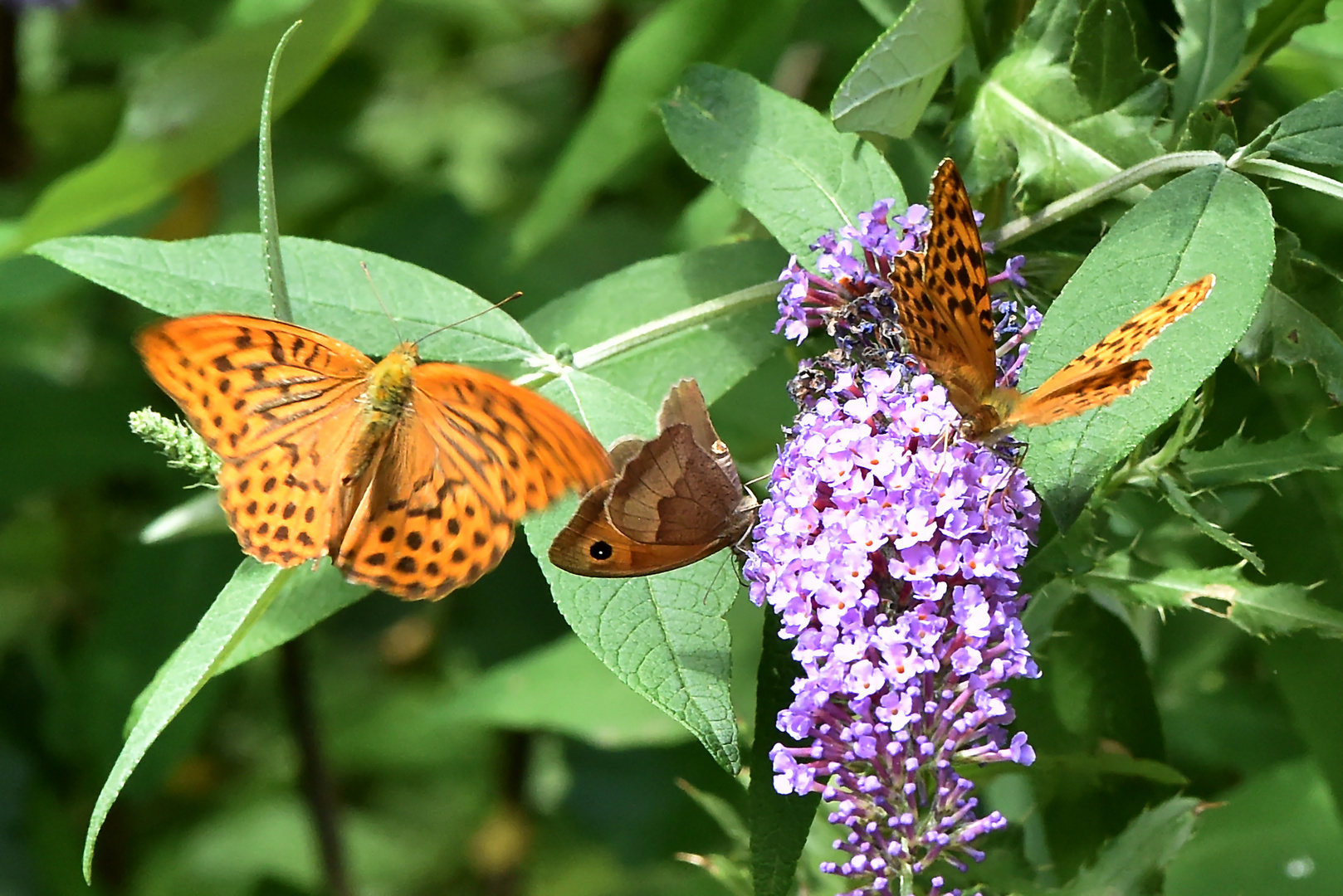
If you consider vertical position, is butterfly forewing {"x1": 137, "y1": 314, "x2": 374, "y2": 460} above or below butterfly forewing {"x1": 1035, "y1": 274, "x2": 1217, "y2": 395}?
below

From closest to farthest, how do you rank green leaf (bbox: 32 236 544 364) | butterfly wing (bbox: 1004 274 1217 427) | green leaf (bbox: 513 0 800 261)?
butterfly wing (bbox: 1004 274 1217 427)
green leaf (bbox: 32 236 544 364)
green leaf (bbox: 513 0 800 261)

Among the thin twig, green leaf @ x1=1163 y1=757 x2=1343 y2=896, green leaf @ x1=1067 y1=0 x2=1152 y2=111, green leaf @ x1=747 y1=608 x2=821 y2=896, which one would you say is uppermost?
green leaf @ x1=1067 y1=0 x2=1152 y2=111

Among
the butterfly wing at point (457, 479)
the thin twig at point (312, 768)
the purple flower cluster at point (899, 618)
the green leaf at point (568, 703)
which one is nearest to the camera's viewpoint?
the purple flower cluster at point (899, 618)

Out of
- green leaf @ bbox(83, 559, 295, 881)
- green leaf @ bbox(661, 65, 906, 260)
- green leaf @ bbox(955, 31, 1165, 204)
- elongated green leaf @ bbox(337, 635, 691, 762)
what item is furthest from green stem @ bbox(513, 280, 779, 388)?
elongated green leaf @ bbox(337, 635, 691, 762)

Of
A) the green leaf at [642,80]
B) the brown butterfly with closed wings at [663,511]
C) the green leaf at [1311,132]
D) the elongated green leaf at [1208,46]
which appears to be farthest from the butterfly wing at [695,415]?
the green leaf at [642,80]

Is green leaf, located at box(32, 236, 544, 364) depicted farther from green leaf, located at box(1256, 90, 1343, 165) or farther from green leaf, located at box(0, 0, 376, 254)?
green leaf, located at box(1256, 90, 1343, 165)

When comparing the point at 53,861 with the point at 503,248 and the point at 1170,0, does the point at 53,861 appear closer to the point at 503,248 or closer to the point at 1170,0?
the point at 503,248

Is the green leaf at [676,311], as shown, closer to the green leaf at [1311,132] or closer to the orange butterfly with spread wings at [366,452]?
the orange butterfly with spread wings at [366,452]
